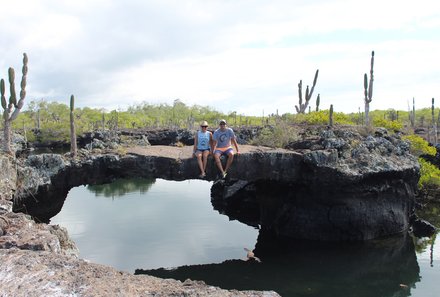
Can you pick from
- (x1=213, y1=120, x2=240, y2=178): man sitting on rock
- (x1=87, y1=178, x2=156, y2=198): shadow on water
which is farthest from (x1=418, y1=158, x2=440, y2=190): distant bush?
(x1=87, y1=178, x2=156, y2=198): shadow on water

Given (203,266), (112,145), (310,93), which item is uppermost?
(310,93)

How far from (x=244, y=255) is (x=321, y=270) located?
2956 millimetres

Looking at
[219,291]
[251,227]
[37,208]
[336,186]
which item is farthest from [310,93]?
[219,291]

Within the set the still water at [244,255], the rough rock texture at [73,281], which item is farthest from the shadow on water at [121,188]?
the rough rock texture at [73,281]

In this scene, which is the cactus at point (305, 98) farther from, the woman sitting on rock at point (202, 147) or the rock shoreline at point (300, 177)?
the woman sitting on rock at point (202, 147)

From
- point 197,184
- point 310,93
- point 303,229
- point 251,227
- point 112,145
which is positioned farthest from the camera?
point 197,184

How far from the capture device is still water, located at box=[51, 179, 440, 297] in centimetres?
1365

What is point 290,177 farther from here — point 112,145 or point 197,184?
point 197,184

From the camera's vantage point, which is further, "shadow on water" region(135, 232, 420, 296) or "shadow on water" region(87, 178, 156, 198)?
"shadow on water" region(87, 178, 156, 198)

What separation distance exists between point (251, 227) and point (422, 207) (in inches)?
361

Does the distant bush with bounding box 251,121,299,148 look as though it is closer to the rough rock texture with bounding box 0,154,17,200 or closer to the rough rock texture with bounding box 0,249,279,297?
the rough rock texture with bounding box 0,154,17,200

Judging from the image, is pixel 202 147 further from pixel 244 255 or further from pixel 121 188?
pixel 121 188

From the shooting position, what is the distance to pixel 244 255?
16406 mm

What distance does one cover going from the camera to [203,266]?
15.2 metres
